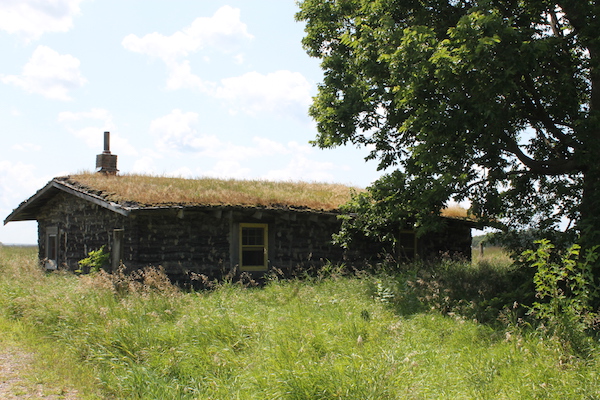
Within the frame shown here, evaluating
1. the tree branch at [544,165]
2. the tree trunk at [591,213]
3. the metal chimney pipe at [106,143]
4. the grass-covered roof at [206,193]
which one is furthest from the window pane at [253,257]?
the tree trunk at [591,213]

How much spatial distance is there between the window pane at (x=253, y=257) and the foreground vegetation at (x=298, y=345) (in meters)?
3.35

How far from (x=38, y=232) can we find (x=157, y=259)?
919 centimetres

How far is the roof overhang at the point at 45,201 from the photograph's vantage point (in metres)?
13.2

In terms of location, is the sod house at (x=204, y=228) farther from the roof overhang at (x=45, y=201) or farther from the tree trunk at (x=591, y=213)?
the tree trunk at (x=591, y=213)

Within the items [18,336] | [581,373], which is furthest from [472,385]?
[18,336]

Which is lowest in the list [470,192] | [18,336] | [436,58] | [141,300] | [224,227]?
[18,336]

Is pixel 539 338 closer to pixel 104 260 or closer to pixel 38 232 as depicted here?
pixel 104 260

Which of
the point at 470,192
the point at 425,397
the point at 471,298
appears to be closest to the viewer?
the point at 425,397

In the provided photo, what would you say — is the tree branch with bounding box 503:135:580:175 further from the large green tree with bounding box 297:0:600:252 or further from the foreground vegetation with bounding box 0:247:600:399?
the foreground vegetation with bounding box 0:247:600:399

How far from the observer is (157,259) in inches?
523

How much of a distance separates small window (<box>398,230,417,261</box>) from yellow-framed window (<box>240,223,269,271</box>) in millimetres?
4591

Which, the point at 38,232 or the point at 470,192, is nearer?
the point at 470,192

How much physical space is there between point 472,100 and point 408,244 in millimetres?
7873

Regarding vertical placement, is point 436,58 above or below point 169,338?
above
